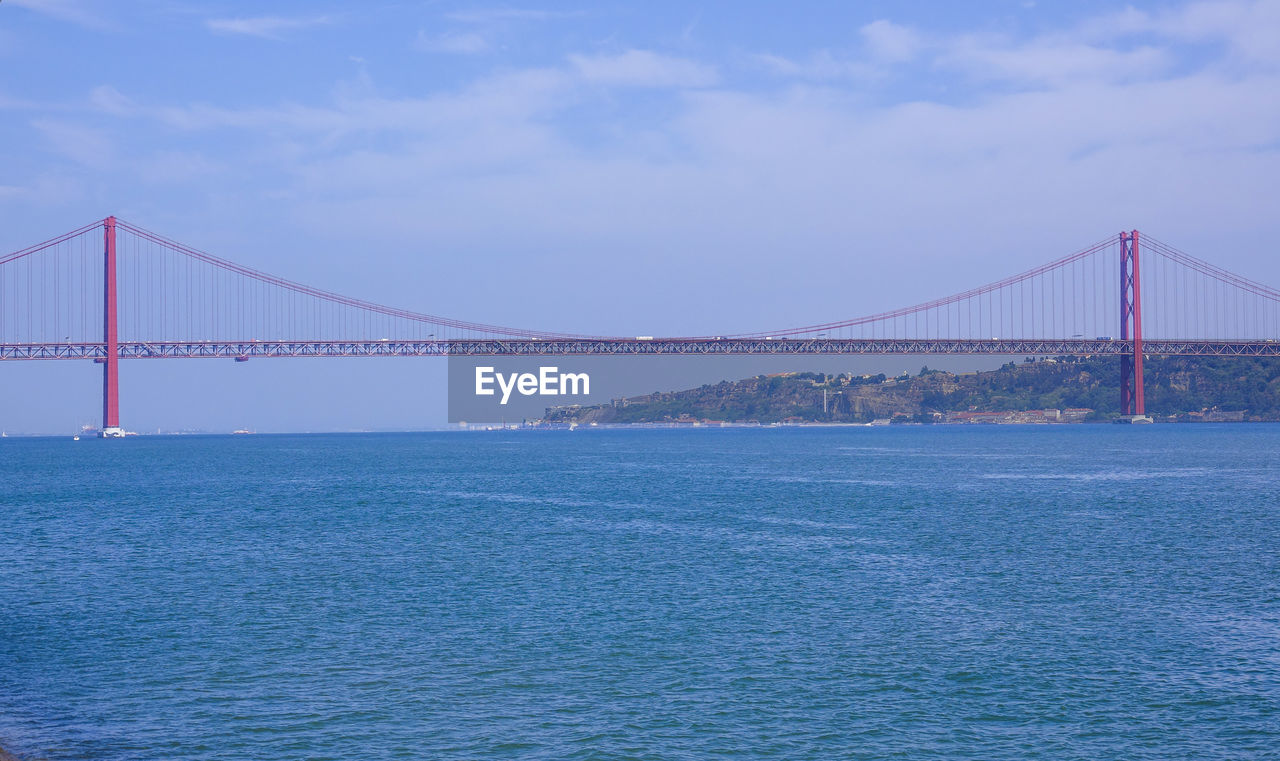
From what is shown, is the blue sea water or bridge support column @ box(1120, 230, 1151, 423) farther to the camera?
bridge support column @ box(1120, 230, 1151, 423)

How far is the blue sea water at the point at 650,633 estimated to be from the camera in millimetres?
10102

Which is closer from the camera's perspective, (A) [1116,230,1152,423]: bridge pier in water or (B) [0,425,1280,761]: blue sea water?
(B) [0,425,1280,761]: blue sea water

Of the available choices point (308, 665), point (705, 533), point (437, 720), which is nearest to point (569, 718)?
point (437, 720)

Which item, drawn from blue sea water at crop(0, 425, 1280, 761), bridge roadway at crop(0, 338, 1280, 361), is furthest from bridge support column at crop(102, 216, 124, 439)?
blue sea water at crop(0, 425, 1280, 761)

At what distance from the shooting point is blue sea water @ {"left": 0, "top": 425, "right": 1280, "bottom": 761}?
1010 centimetres

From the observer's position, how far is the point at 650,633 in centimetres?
1398

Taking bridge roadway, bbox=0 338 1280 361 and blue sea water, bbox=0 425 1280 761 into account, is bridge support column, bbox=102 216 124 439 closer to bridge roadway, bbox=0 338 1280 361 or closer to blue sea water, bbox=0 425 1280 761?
bridge roadway, bbox=0 338 1280 361

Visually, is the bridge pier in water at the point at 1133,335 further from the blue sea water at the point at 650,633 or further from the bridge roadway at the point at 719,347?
the blue sea water at the point at 650,633

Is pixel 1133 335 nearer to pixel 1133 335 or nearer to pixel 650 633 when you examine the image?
pixel 1133 335

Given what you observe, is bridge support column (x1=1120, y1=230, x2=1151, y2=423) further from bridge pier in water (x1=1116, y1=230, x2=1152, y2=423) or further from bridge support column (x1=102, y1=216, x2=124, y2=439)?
bridge support column (x1=102, y1=216, x2=124, y2=439)

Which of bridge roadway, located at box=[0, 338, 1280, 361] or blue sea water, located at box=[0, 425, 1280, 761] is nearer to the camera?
blue sea water, located at box=[0, 425, 1280, 761]

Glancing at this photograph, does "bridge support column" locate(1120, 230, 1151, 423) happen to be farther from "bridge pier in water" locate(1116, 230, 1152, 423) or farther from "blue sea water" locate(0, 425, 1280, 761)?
"blue sea water" locate(0, 425, 1280, 761)

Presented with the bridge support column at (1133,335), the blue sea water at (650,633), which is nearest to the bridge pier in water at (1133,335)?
the bridge support column at (1133,335)

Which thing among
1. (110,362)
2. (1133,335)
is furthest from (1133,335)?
(110,362)
